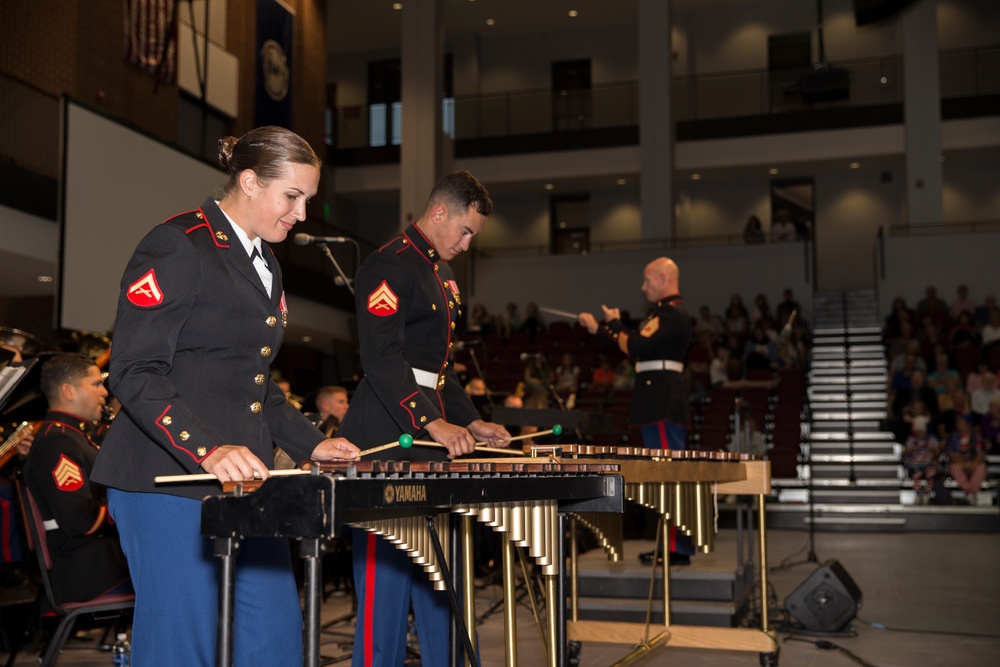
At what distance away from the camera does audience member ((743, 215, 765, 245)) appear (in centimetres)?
1898

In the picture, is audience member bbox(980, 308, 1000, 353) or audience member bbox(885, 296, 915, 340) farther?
audience member bbox(885, 296, 915, 340)

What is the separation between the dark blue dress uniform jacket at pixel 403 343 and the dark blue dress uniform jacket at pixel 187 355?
2.60 feet

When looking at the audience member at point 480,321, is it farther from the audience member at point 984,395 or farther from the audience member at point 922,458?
the audience member at point 984,395

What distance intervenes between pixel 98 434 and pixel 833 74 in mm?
15133

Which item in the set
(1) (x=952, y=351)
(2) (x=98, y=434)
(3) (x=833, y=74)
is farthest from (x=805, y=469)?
(2) (x=98, y=434)

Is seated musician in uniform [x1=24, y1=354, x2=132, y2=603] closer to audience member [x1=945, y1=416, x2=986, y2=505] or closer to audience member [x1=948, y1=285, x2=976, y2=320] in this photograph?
audience member [x1=945, y1=416, x2=986, y2=505]

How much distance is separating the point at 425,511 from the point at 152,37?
43.2 feet

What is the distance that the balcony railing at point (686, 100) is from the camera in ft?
67.7

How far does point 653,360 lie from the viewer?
252 inches

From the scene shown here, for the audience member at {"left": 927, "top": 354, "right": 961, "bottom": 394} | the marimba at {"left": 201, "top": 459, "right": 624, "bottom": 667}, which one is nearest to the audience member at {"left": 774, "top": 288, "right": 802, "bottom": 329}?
the audience member at {"left": 927, "top": 354, "right": 961, "bottom": 394}

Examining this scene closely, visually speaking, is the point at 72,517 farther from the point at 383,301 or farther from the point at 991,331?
the point at 991,331

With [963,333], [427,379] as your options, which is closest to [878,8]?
[427,379]

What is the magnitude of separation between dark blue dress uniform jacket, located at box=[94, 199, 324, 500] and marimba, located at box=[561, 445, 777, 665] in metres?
1.33

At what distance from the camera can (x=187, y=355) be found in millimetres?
2357
